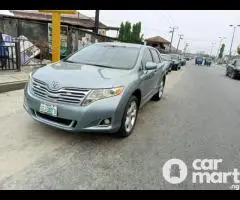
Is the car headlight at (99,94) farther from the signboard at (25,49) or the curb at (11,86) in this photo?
the signboard at (25,49)

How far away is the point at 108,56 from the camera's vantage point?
4.72 m

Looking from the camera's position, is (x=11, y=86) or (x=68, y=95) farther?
(x=11, y=86)

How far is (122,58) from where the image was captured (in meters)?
4.64

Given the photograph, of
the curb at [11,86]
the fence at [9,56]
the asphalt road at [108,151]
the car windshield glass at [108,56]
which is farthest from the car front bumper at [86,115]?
the fence at [9,56]

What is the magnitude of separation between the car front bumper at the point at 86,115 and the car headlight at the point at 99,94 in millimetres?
48

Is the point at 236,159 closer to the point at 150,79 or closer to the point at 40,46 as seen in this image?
the point at 150,79

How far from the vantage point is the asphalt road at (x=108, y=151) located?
9.02ft

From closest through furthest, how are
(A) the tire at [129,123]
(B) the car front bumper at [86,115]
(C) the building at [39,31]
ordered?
(B) the car front bumper at [86,115]
(A) the tire at [129,123]
(C) the building at [39,31]

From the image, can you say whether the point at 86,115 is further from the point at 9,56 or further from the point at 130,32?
the point at 130,32

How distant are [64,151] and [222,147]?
105 inches

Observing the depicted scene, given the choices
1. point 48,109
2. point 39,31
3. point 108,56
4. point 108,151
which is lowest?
point 108,151

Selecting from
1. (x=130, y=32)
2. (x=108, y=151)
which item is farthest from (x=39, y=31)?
(x=130, y=32)

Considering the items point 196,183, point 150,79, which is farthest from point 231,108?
point 196,183

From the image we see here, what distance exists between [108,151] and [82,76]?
1.23 metres
